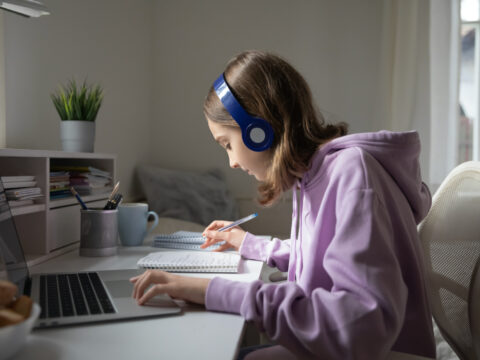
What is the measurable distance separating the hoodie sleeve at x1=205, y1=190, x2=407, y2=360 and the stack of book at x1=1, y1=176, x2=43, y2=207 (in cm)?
59

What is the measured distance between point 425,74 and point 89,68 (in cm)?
175

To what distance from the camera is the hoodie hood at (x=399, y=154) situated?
733 millimetres

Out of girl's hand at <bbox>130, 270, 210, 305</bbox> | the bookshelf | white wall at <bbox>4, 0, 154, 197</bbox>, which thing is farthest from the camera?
white wall at <bbox>4, 0, 154, 197</bbox>

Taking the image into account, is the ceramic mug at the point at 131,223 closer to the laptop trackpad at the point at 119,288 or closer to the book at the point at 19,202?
the book at the point at 19,202

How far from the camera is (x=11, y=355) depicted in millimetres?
509

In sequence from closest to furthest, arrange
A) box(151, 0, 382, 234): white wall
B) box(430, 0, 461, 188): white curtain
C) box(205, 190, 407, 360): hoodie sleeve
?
box(205, 190, 407, 360): hoodie sleeve
box(430, 0, 461, 188): white curtain
box(151, 0, 382, 234): white wall

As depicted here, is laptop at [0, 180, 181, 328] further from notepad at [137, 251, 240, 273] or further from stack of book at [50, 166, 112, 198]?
stack of book at [50, 166, 112, 198]

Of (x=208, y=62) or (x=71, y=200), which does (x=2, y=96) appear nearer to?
(x=71, y=200)

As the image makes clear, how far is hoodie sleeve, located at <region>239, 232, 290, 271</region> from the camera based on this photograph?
107 cm

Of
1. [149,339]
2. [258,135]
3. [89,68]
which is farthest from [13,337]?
[89,68]

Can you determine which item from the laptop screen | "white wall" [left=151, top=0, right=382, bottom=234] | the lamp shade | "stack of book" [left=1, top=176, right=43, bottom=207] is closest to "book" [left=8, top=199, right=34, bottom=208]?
"stack of book" [left=1, top=176, right=43, bottom=207]

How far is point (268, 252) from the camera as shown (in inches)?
42.4

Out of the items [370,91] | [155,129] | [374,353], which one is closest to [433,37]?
[370,91]

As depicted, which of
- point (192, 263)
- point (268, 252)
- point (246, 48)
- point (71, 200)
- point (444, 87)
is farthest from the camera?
point (246, 48)
